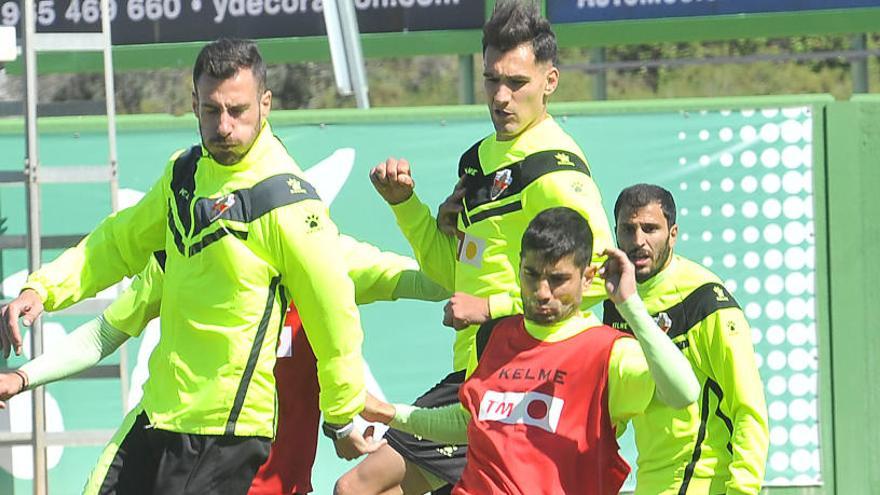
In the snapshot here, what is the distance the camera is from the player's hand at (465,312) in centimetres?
553

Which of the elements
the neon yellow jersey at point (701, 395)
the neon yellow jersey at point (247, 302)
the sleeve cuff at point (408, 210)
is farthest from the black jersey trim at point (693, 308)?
the neon yellow jersey at point (247, 302)

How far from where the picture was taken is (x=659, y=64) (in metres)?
11.5

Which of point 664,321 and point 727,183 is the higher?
point 727,183

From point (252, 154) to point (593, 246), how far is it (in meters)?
1.08

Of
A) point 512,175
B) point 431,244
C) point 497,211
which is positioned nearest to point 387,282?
point 431,244

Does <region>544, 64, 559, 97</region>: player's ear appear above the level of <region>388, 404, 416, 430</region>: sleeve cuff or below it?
above

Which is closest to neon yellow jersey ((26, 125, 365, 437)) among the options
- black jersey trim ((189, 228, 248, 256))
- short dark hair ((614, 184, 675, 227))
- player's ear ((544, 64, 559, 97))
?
black jersey trim ((189, 228, 248, 256))

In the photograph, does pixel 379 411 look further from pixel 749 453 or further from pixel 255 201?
pixel 749 453

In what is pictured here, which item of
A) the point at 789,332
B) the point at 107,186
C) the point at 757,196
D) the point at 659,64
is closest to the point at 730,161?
the point at 757,196

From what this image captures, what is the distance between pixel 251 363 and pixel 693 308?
167cm

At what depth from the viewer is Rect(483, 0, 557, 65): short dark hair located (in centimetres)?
594

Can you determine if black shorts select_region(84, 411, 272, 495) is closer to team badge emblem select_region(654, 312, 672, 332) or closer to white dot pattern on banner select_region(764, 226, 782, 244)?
team badge emblem select_region(654, 312, 672, 332)

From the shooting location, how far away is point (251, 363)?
5.36 metres

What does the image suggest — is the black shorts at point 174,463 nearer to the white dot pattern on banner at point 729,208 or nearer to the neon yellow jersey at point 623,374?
the neon yellow jersey at point 623,374
